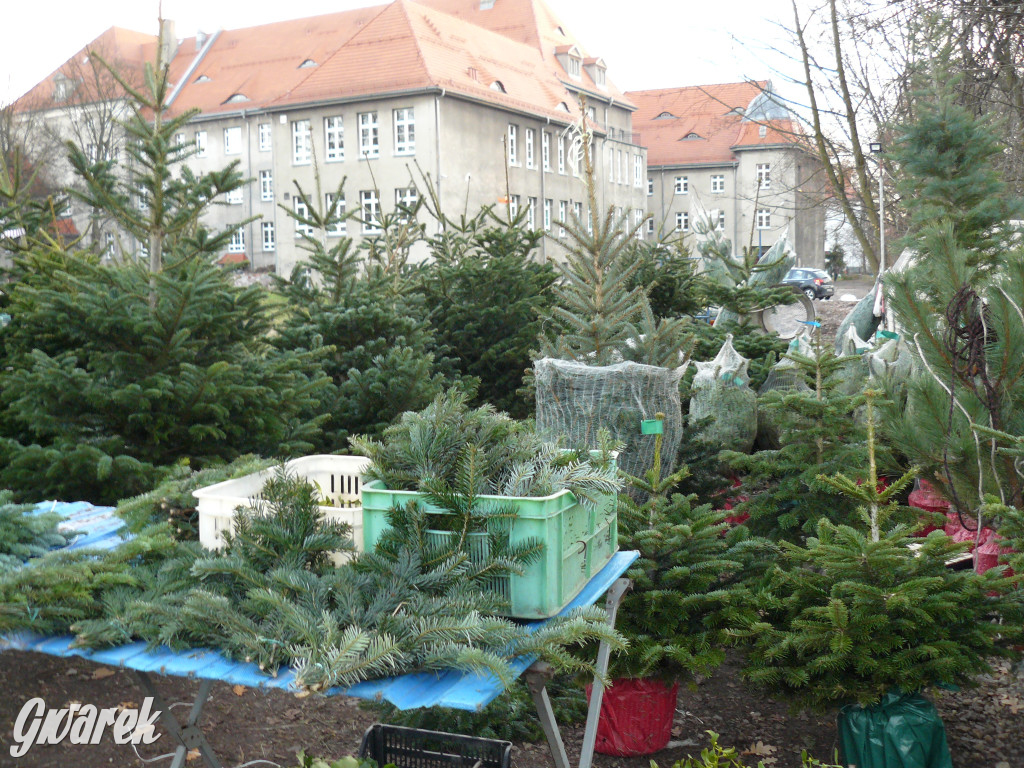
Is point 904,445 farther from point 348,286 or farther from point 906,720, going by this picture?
point 348,286

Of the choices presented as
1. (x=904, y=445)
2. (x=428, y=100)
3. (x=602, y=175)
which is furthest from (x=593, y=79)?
(x=904, y=445)

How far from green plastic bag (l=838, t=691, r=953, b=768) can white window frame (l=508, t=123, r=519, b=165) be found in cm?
3506

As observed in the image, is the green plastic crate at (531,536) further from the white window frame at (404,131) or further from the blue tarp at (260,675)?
the white window frame at (404,131)

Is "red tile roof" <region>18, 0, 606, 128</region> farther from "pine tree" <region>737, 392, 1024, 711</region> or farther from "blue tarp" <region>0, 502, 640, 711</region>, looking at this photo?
"blue tarp" <region>0, 502, 640, 711</region>

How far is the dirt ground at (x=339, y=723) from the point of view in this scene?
3.65m

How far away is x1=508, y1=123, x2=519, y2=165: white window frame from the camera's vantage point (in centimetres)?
3717

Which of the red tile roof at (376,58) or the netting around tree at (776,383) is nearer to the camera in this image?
the netting around tree at (776,383)

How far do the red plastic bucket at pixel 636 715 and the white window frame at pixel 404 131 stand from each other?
31685mm

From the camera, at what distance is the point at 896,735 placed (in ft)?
10.5

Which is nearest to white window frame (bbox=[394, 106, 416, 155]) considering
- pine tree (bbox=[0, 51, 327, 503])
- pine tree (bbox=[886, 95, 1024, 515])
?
pine tree (bbox=[0, 51, 327, 503])

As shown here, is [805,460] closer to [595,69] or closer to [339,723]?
[339,723]

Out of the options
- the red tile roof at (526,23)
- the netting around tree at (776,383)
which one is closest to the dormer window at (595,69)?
the red tile roof at (526,23)

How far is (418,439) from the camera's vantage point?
257 cm

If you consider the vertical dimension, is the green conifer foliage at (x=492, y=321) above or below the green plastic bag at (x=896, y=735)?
above
